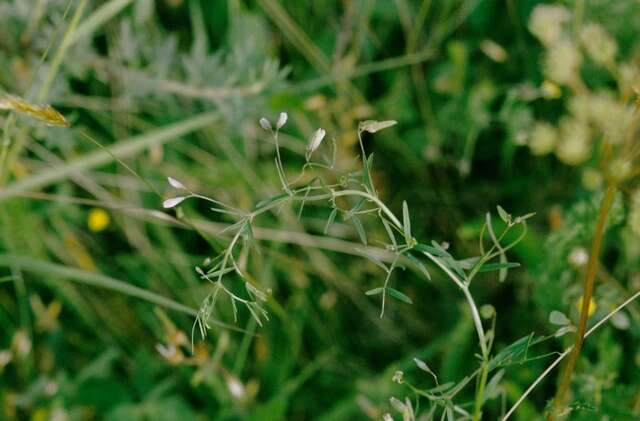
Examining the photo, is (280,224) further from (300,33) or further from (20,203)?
(20,203)

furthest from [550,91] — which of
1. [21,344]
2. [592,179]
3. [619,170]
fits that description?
[21,344]

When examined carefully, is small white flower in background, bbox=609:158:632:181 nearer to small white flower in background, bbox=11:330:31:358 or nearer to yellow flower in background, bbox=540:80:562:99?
yellow flower in background, bbox=540:80:562:99

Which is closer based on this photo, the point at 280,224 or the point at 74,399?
the point at 74,399

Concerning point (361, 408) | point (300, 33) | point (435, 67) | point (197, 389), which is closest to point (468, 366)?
point (361, 408)

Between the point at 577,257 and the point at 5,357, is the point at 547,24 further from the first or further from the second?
the point at 5,357

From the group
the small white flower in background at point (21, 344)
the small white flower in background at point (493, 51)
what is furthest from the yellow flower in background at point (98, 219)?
the small white flower in background at point (493, 51)

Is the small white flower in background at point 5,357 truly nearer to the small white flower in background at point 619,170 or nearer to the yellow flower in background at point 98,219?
the yellow flower in background at point 98,219

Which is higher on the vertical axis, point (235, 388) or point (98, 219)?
point (98, 219)

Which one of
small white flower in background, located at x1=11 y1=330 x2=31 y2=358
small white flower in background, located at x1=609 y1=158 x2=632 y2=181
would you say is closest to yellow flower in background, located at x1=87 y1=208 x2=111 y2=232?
small white flower in background, located at x1=11 y1=330 x2=31 y2=358

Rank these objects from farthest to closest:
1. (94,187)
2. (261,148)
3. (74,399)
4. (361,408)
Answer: (261,148) → (94,187) → (74,399) → (361,408)
